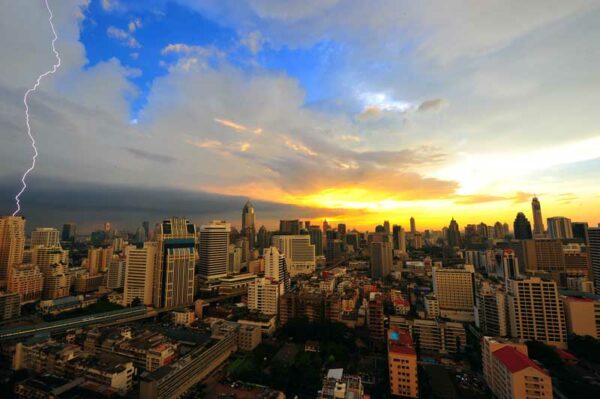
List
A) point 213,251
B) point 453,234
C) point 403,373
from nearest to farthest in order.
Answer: point 403,373
point 213,251
point 453,234

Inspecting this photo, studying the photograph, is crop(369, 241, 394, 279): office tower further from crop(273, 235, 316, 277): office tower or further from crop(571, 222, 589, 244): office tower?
Answer: crop(571, 222, 589, 244): office tower

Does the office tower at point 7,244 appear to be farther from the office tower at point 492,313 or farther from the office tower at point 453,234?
the office tower at point 453,234

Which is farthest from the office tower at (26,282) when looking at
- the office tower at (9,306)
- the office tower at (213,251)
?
the office tower at (213,251)

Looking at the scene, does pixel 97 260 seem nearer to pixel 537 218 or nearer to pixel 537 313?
pixel 537 313

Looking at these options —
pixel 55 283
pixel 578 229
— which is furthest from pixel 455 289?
pixel 578 229

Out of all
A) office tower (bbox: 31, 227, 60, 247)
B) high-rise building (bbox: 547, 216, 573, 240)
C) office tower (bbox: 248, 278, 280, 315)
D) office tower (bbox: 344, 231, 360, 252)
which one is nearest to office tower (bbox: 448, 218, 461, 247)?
high-rise building (bbox: 547, 216, 573, 240)
